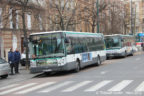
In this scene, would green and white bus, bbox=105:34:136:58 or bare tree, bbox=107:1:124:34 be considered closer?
green and white bus, bbox=105:34:136:58

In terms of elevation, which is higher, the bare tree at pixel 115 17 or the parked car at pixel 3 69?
the bare tree at pixel 115 17

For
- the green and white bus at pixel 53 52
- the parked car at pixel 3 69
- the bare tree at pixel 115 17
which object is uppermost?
the bare tree at pixel 115 17

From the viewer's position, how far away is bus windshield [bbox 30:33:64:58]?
52.5ft

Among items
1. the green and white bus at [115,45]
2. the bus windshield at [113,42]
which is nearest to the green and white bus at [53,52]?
the green and white bus at [115,45]

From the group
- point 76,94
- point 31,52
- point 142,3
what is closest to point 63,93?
point 76,94

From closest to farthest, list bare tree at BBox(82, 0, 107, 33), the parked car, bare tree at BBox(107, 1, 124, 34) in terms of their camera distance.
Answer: the parked car
bare tree at BBox(82, 0, 107, 33)
bare tree at BBox(107, 1, 124, 34)

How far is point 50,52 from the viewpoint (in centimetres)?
1608

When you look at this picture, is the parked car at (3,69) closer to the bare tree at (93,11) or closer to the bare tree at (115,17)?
the bare tree at (93,11)

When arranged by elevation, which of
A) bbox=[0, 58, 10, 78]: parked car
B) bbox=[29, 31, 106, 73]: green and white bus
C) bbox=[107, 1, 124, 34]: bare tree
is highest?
bbox=[107, 1, 124, 34]: bare tree

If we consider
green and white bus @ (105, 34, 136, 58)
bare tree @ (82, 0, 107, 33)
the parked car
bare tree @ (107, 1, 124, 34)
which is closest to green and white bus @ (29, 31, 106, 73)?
the parked car

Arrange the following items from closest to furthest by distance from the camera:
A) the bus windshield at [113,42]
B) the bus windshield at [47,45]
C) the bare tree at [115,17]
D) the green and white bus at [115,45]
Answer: the bus windshield at [47,45]
the green and white bus at [115,45]
the bus windshield at [113,42]
the bare tree at [115,17]

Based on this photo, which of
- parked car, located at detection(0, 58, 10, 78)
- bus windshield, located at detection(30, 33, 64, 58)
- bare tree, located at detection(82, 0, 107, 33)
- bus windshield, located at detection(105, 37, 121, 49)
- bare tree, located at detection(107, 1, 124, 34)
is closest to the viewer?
parked car, located at detection(0, 58, 10, 78)

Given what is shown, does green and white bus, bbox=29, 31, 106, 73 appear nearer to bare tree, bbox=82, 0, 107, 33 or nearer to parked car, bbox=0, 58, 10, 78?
parked car, bbox=0, 58, 10, 78

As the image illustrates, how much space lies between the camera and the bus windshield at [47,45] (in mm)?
16000
